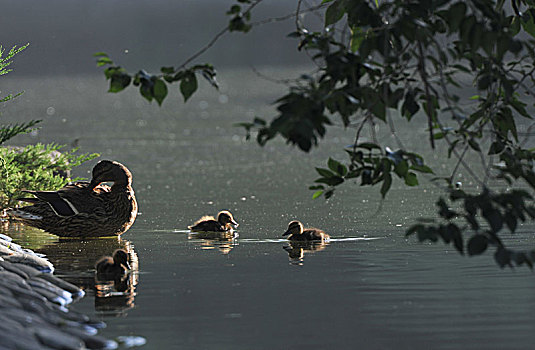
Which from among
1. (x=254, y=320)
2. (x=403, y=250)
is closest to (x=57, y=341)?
(x=254, y=320)

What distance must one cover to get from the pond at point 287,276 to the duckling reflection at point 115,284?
27 millimetres

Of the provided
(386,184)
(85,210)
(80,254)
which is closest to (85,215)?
(85,210)

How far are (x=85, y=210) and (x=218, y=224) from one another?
4.57 feet

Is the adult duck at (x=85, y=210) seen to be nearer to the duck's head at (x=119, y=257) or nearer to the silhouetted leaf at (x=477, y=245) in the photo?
the duck's head at (x=119, y=257)

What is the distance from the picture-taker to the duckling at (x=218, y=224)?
10328mm

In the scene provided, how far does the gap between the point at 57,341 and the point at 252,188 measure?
886cm

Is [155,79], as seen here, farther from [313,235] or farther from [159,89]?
[313,235]

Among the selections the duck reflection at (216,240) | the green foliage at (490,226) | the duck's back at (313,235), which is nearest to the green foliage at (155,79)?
the green foliage at (490,226)

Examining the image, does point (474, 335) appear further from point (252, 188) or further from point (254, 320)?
point (252, 188)

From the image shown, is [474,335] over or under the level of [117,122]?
under

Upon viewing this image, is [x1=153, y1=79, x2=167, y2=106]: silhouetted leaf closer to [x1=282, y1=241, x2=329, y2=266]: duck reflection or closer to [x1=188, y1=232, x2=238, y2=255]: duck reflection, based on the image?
[x1=282, y1=241, x2=329, y2=266]: duck reflection

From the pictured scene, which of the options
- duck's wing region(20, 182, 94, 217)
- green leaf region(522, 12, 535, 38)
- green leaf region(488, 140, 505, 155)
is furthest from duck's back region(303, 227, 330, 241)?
green leaf region(522, 12, 535, 38)

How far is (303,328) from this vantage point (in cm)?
614

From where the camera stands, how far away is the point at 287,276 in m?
7.84
